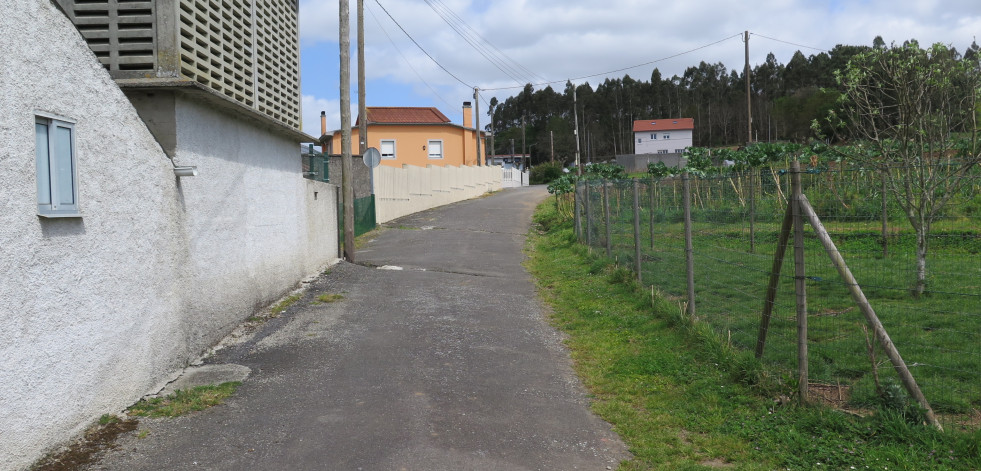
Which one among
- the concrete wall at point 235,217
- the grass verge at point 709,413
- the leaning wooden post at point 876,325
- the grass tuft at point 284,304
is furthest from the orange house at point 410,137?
the leaning wooden post at point 876,325

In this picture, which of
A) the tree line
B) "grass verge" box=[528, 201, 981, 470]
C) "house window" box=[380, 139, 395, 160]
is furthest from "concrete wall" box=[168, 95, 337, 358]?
the tree line

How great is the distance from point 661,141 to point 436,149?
52096mm

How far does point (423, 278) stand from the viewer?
13.4 metres

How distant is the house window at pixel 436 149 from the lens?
48156 millimetres

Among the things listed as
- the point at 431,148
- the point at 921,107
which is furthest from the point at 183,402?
the point at 431,148

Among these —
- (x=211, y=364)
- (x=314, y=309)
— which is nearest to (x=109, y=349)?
(x=211, y=364)

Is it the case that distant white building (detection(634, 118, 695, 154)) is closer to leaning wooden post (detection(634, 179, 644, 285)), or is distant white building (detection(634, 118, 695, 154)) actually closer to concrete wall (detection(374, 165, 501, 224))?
concrete wall (detection(374, 165, 501, 224))

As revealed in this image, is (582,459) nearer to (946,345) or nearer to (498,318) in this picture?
(946,345)

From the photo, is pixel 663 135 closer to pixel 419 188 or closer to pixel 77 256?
pixel 419 188

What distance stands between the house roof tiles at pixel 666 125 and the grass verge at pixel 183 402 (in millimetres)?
88940

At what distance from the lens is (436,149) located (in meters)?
48.3

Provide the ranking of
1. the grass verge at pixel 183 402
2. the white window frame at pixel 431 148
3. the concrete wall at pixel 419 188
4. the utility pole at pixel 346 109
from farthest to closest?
1. the white window frame at pixel 431 148
2. the concrete wall at pixel 419 188
3. the utility pole at pixel 346 109
4. the grass verge at pixel 183 402

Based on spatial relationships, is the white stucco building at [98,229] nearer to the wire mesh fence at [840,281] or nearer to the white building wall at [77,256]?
the white building wall at [77,256]

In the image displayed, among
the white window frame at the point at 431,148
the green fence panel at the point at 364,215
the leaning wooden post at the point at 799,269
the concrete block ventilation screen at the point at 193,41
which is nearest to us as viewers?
the leaning wooden post at the point at 799,269
